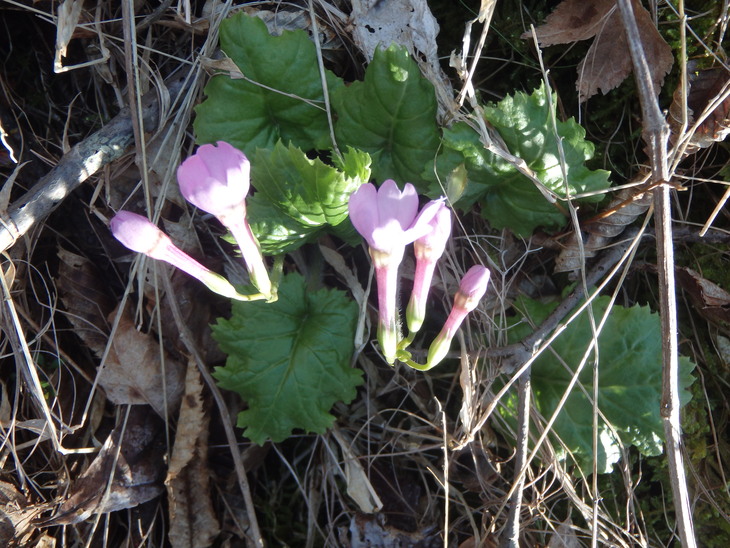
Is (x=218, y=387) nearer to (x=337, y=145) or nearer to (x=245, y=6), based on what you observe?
(x=337, y=145)

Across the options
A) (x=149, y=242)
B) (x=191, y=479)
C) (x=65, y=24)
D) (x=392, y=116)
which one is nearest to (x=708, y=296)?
(x=392, y=116)

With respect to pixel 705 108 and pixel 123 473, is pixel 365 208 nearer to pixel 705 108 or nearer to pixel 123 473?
pixel 705 108

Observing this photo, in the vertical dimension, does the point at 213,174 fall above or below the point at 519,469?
above

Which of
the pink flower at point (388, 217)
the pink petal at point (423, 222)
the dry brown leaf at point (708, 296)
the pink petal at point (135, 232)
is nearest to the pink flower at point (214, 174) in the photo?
the pink petal at point (135, 232)

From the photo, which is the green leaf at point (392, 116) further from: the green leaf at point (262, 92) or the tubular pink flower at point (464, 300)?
the tubular pink flower at point (464, 300)

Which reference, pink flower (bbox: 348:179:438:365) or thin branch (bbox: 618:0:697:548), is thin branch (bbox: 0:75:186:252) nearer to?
pink flower (bbox: 348:179:438:365)

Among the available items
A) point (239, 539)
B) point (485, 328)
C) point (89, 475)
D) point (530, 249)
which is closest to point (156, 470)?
point (89, 475)
